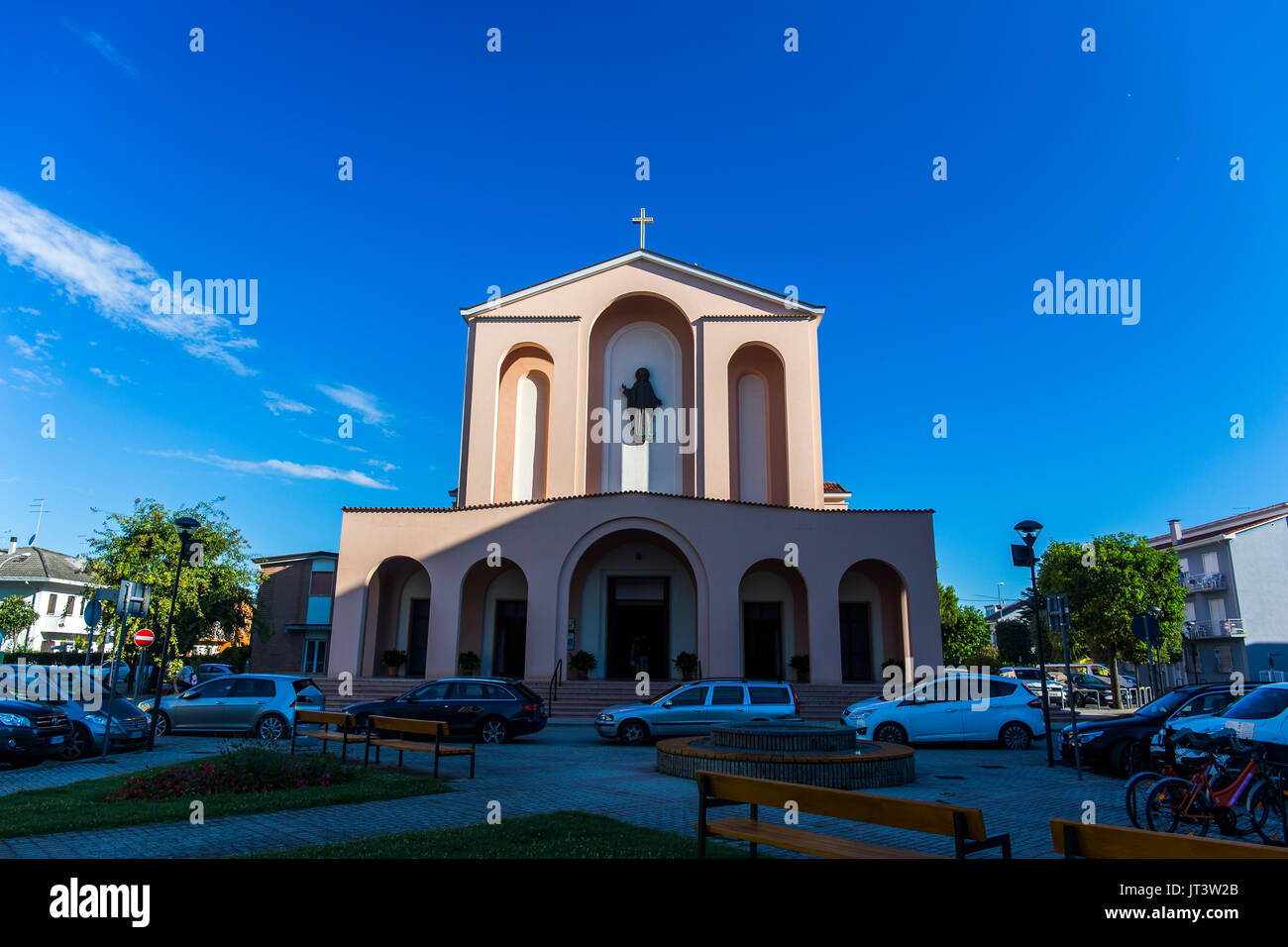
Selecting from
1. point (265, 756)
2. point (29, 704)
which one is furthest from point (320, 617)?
point (265, 756)

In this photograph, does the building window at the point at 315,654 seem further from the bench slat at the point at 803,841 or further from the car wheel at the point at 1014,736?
the bench slat at the point at 803,841

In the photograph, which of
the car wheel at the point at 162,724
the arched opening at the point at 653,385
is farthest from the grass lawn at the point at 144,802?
the arched opening at the point at 653,385

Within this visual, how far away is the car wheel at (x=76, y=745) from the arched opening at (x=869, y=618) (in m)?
19.9

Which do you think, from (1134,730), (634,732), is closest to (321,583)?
(634,732)

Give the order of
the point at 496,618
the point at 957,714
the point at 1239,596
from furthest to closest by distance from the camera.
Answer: the point at 1239,596 < the point at 496,618 < the point at 957,714

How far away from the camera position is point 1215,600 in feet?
142

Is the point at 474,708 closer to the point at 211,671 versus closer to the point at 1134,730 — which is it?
the point at 1134,730

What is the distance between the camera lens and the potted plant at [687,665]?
77.9 feet

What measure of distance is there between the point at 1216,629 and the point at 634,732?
137 feet

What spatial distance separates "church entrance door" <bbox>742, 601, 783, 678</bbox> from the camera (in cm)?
2608

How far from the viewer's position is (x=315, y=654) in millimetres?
37656

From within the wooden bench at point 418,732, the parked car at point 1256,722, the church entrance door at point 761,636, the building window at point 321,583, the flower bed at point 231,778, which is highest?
the building window at point 321,583
